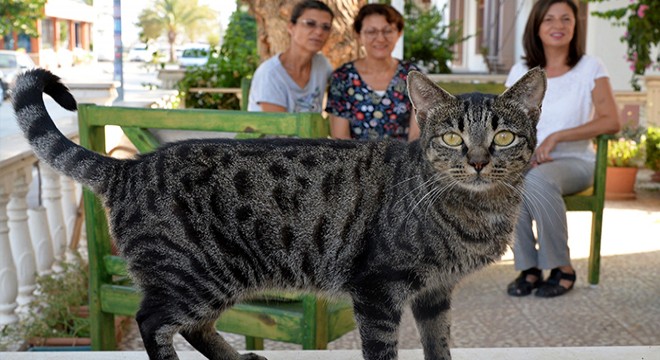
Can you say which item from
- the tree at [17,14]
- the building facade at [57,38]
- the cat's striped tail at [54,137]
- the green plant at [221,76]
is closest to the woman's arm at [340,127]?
the cat's striped tail at [54,137]

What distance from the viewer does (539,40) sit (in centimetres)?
468

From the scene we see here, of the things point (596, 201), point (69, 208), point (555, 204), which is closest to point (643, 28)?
point (596, 201)

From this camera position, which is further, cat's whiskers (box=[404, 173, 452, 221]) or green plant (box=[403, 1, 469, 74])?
green plant (box=[403, 1, 469, 74])

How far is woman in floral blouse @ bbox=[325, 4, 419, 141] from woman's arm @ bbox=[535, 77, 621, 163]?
2.82 ft

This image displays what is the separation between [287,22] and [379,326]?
13.3 feet

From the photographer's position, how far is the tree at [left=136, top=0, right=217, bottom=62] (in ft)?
173

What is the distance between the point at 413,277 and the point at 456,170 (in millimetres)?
309

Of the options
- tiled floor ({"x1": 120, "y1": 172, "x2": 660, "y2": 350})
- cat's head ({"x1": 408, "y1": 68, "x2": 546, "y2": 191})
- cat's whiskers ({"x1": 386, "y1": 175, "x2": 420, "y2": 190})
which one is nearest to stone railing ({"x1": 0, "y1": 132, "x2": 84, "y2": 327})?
tiled floor ({"x1": 120, "y1": 172, "x2": 660, "y2": 350})

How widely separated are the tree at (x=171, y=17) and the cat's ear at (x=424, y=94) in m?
50.5

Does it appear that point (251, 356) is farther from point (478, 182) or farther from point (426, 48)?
point (426, 48)

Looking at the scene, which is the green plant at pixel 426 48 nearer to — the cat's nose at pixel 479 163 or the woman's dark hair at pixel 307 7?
the woman's dark hair at pixel 307 7

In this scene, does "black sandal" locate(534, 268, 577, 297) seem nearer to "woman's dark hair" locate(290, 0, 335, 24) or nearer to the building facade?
"woman's dark hair" locate(290, 0, 335, 24)

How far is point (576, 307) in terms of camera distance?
4.36 metres

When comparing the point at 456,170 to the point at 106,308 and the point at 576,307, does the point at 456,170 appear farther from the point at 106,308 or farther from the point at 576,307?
the point at 576,307
